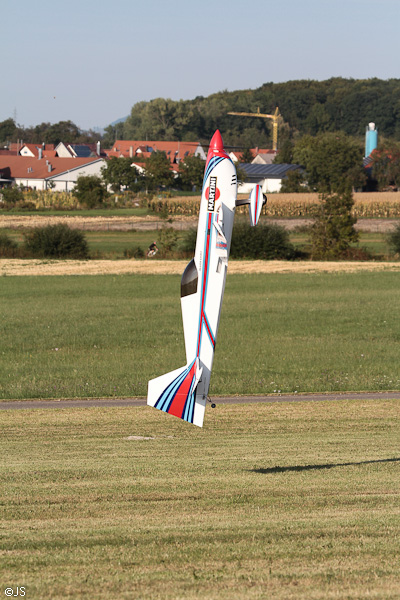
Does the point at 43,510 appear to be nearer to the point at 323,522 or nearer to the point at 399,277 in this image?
the point at 323,522

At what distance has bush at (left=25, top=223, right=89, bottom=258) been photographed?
6819cm

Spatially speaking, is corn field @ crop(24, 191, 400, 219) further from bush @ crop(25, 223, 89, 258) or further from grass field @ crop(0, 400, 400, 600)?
grass field @ crop(0, 400, 400, 600)

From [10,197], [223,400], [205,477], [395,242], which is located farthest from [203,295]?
[10,197]

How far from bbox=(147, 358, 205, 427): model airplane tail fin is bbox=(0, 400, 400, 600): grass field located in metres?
0.86

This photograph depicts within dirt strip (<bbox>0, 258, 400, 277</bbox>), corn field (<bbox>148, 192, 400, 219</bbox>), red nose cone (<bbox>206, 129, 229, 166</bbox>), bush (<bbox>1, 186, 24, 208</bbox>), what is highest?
red nose cone (<bbox>206, 129, 229, 166</bbox>)

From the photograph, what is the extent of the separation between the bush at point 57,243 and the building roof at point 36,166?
8620 cm

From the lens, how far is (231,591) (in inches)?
222

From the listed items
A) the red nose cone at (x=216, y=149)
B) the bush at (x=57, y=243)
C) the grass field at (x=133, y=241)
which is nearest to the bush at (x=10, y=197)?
the grass field at (x=133, y=241)

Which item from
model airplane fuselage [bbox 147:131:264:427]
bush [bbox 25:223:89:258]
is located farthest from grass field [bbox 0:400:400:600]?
bush [bbox 25:223:89:258]

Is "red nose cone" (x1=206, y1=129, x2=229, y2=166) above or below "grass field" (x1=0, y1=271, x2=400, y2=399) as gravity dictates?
above

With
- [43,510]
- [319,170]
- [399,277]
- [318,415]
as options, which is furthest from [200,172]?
[43,510]

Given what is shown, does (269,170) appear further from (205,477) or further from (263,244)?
(205,477)

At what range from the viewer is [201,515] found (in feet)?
26.1

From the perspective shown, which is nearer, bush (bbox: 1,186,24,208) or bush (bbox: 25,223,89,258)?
bush (bbox: 25,223,89,258)
